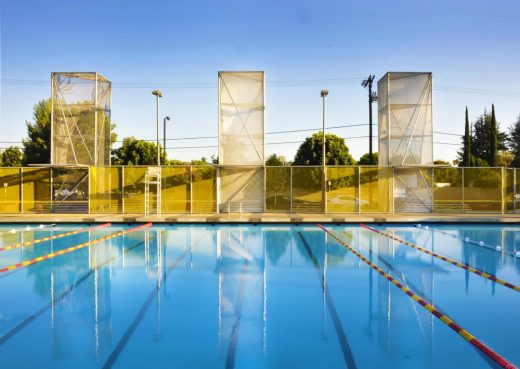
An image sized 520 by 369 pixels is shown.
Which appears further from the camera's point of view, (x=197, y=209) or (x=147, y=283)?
(x=197, y=209)

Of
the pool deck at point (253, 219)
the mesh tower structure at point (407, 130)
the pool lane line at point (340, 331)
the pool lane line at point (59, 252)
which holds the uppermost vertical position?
the mesh tower structure at point (407, 130)

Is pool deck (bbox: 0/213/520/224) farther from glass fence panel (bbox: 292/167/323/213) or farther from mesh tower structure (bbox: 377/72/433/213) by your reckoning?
mesh tower structure (bbox: 377/72/433/213)

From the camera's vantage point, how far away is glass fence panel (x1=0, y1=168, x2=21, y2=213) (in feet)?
61.3

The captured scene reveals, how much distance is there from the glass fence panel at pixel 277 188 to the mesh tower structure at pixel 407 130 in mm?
5257

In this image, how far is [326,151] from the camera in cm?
3194

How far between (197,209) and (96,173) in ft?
17.2

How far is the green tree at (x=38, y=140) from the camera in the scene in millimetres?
35781

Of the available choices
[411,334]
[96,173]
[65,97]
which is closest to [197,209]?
[96,173]

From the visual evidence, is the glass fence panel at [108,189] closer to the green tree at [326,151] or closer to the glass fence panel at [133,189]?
the glass fence panel at [133,189]

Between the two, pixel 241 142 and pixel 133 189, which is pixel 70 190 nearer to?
pixel 133 189

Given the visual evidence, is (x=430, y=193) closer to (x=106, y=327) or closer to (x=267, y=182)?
(x=267, y=182)

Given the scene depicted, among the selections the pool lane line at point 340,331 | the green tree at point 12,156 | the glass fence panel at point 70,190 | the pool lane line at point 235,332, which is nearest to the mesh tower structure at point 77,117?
the glass fence panel at point 70,190

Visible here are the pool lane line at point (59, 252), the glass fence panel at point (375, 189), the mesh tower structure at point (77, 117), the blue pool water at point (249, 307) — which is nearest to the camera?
the blue pool water at point (249, 307)

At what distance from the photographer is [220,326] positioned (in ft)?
16.6
